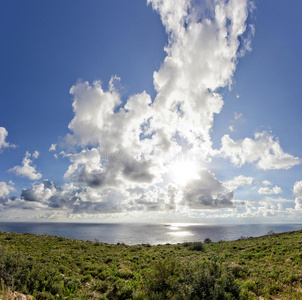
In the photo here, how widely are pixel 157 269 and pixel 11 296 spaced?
7077 mm

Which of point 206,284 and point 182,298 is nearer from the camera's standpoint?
point 182,298

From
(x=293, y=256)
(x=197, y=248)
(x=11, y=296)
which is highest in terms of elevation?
(x=11, y=296)

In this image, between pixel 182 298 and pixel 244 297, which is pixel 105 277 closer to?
pixel 182 298

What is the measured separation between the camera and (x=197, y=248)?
3064 cm

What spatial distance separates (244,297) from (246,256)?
13414 mm

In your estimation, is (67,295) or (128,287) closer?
(67,295)

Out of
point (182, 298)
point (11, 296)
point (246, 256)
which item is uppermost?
point (11, 296)

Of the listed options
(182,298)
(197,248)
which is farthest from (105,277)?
(197,248)

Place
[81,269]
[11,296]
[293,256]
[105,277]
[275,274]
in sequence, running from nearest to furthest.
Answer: [11,296] < [275,274] < [105,277] < [81,269] < [293,256]

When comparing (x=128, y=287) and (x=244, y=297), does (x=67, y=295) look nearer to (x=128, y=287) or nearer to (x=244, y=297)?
(x=128, y=287)

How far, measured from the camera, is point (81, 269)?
47.6ft

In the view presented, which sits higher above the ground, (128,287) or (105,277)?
Answer: (128,287)

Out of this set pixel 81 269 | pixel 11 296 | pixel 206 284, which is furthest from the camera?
pixel 81 269

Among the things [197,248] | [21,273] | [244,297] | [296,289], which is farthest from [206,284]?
[197,248]
